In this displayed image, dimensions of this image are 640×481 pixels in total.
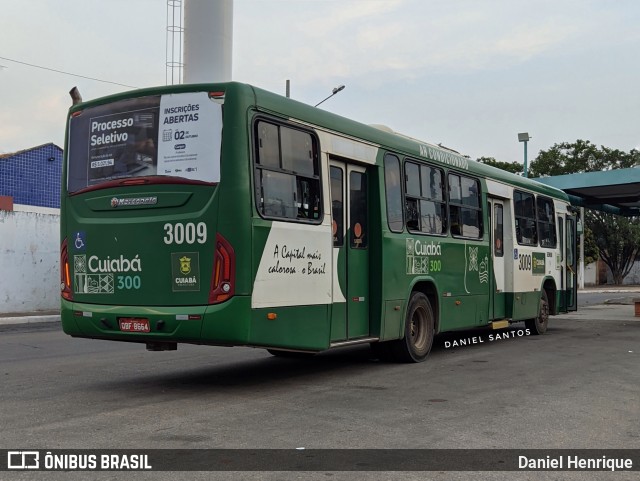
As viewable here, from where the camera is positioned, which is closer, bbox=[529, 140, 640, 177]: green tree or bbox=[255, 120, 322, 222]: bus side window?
bbox=[255, 120, 322, 222]: bus side window

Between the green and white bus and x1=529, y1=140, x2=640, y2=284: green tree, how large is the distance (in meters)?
49.5

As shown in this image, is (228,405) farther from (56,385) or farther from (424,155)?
(424,155)

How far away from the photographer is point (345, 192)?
31.7ft

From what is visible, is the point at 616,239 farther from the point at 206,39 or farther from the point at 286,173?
the point at 286,173

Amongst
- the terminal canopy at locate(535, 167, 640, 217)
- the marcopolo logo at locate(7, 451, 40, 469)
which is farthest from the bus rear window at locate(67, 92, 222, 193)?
the terminal canopy at locate(535, 167, 640, 217)

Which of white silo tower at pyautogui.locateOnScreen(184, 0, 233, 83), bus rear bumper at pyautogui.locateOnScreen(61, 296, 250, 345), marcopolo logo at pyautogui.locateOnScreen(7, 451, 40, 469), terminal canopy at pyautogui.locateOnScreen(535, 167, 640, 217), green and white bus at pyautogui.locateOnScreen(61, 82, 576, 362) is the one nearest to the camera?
marcopolo logo at pyautogui.locateOnScreen(7, 451, 40, 469)

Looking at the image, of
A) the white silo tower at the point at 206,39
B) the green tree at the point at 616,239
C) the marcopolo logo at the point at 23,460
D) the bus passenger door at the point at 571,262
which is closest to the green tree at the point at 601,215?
the green tree at the point at 616,239

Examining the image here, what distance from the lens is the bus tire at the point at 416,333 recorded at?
1083cm

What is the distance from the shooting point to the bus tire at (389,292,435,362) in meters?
10.8

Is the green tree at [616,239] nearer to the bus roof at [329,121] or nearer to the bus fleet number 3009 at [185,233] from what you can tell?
the bus roof at [329,121]

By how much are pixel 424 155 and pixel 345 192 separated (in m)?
2.38

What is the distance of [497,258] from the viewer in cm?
1391

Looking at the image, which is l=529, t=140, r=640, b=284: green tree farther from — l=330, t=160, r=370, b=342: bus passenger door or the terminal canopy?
l=330, t=160, r=370, b=342: bus passenger door

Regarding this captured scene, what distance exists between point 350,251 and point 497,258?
5116mm
